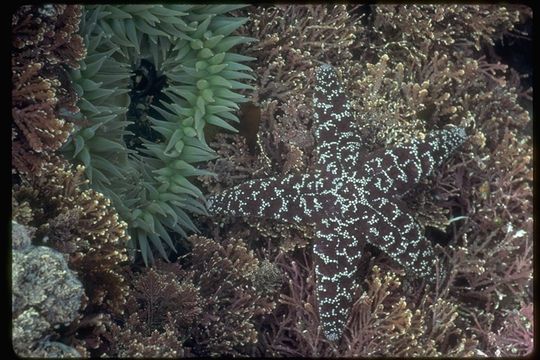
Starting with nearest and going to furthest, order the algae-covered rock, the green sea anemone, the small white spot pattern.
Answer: the algae-covered rock, the green sea anemone, the small white spot pattern

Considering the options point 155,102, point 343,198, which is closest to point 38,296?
point 155,102

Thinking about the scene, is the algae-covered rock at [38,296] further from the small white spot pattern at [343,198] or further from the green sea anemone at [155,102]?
the small white spot pattern at [343,198]

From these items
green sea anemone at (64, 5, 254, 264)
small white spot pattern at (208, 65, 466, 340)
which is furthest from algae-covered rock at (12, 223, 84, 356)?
small white spot pattern at (208, 65, 466, 340)

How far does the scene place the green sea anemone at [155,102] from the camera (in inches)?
160

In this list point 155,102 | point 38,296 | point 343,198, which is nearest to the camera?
point 38,296

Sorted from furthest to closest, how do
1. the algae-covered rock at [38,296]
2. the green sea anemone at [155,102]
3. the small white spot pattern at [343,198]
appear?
the small white spot pattern at [343,198], the green sea anemone at [155,102], the algae-covered rock at [38,296]

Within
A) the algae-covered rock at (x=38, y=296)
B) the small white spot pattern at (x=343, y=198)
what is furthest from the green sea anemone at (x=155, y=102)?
the algae-covered rock at (x=38, y=296)

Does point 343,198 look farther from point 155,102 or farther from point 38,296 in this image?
point 38,296

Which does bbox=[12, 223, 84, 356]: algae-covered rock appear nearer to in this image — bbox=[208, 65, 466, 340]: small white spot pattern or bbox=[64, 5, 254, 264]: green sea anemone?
bbox=[64, 5, 254, 264]: green sea anemone

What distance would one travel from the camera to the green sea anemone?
4.05 meters

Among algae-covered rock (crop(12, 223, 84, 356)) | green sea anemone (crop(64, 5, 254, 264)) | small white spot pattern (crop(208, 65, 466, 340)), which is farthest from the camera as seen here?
small white spot pattern (crop(208, 65, 466, 340))

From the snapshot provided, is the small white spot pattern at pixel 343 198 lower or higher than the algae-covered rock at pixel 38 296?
higher

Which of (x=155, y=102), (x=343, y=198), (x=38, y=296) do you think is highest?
(x=155, y=102)

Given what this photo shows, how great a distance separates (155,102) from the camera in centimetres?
460
